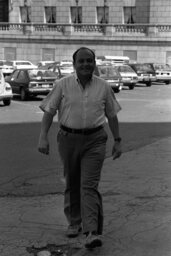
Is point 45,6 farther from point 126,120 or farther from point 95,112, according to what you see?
point 95,112

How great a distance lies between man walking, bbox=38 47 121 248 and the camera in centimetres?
511

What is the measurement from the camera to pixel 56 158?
33.7 ft

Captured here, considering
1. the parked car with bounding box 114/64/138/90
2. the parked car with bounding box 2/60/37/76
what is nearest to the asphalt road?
the parked car with bounding box 114/64/138/90

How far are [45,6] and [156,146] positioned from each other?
51.5 m

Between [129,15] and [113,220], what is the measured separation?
53388 mm

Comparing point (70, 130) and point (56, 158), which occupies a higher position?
point (70, 130)

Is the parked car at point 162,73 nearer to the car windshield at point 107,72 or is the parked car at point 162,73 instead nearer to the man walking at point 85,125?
the car windshield at point 107,72

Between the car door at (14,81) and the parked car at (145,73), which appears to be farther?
the parked car at (145,73)

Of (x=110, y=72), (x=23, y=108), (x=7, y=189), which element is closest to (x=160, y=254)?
(x=7, y=189)

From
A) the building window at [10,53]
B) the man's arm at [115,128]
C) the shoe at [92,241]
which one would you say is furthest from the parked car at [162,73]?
the shoe at [92,241]

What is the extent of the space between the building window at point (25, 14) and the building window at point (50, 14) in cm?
198

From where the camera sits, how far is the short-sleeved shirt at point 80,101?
5109 mm

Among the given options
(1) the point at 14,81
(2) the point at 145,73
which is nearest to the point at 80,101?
(1) the point at 14,81

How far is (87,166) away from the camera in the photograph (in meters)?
5.14
